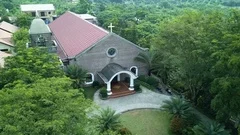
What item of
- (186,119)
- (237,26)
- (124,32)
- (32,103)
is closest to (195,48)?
(237,26)

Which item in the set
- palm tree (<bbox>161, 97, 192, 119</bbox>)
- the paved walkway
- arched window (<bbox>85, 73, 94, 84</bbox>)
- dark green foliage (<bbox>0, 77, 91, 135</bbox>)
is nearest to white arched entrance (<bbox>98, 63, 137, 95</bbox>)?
arched window (<bbox>85, 73, 94, 84</bbox>)

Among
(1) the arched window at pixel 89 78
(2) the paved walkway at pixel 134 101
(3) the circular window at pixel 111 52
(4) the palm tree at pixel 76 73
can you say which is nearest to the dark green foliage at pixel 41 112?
(2) the paved walkway at pixel 134 101

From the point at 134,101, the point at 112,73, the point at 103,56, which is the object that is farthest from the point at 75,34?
the point at 134,101

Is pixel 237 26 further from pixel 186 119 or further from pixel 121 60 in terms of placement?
pixel 121 60

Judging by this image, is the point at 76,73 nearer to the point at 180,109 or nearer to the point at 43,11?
the point at 180,109

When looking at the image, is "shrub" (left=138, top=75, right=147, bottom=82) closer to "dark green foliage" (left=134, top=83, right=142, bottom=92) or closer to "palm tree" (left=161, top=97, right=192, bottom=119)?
"dark green foliage" (left=134, top=83, right=142, bottom=92)
